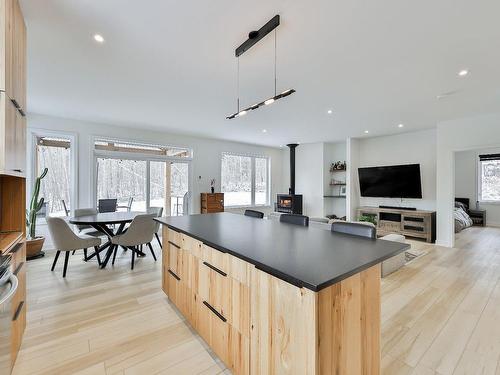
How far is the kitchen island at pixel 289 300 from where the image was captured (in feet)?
3.66

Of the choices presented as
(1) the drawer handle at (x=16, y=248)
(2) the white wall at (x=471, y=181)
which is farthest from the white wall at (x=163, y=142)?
(2) the white wall at (x=471, y=181)

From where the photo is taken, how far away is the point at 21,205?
2.00 meters

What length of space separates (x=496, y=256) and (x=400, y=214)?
1.87 metres

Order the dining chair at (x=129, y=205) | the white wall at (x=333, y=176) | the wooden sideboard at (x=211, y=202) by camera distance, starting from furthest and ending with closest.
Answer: the white wall at (x=333, y=176), the wooden sideboard at (x=211, y=202), the dining chair at (x=129, y=205)

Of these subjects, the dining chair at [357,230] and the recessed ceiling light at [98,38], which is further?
the recessed ceiling light at [98,38]

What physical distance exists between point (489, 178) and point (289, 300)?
32.1ft

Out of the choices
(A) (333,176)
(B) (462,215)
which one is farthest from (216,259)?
(B) (462,215)

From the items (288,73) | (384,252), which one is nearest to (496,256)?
(384,252)

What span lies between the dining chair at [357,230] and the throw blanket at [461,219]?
6.09 metres

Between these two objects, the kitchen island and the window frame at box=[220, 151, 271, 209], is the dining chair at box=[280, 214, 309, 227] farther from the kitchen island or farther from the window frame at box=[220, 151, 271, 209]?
the window frame at box=[220, 151, 271, 209]

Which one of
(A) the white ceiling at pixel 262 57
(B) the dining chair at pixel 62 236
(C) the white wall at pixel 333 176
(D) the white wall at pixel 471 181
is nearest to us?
(A) the white ceiling at pixel 262 57

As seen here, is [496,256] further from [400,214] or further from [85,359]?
[85,359]

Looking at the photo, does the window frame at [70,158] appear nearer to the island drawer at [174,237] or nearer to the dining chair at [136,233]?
the dining chair at [136,233]

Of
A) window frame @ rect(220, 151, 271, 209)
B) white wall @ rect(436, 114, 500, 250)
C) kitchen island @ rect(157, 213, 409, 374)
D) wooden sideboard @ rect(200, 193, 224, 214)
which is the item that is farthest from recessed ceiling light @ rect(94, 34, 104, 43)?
white wall @ rect(436, 114, 500, 250)
